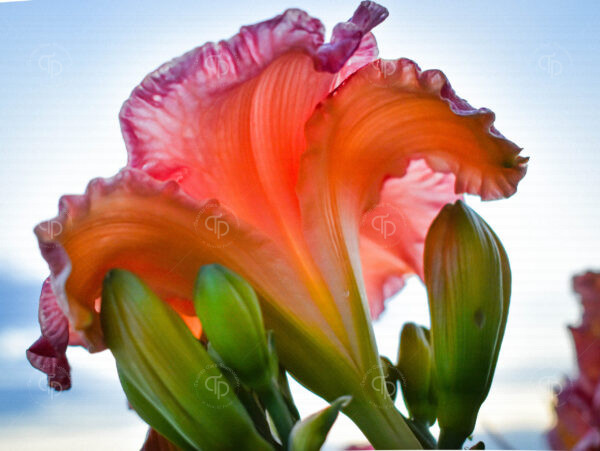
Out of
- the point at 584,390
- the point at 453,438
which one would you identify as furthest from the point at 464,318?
the point at 584,390

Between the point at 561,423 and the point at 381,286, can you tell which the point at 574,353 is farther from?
the point at 381,286

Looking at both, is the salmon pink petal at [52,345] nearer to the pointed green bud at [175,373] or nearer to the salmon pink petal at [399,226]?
the pointed green bud at [175,373]

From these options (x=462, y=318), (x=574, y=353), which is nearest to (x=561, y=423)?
(x=574, y=353)

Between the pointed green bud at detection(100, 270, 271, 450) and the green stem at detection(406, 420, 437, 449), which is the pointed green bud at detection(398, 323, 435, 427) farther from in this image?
the pointed green bud at detection(100, 270, 271, 450)

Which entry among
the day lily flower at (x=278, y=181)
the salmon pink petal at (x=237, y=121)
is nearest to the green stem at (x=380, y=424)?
the day lily flower at (x=278, y=181)

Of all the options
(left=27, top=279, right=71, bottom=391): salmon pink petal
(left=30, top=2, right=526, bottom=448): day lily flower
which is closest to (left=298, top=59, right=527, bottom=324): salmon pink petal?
(left=30, top=2, right=526, bottom=448): day lily flower

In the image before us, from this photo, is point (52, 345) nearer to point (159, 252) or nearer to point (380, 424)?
point (159, 252)
